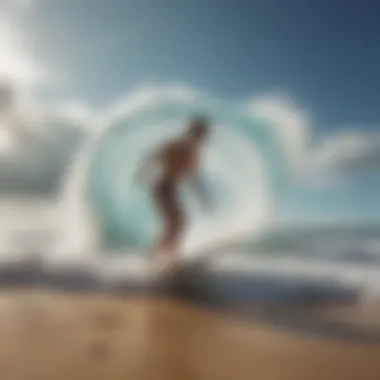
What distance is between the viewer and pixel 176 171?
1.45m

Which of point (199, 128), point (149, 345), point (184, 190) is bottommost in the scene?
point (149, 345)

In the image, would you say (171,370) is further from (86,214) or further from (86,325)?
(86,214)

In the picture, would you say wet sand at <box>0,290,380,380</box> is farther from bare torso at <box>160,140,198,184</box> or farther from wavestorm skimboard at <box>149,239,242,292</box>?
bare torso at <box>160,140,198,184</box>

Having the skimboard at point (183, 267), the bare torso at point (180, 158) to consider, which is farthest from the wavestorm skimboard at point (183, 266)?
the bare torso at point (180, 158)

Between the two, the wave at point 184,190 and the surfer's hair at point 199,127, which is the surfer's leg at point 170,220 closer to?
the wave at point 184,190

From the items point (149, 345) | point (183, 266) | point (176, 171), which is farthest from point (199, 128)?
point (149, 345)

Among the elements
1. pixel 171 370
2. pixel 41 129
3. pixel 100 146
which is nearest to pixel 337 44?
pixel 100 146

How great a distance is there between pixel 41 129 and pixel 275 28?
21.0 inches

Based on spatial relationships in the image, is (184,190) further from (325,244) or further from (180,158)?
(325,244)

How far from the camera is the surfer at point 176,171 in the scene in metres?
1.43

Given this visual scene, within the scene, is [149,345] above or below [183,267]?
below

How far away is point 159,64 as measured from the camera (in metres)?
1.47

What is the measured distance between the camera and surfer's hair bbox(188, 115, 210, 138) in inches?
57.4

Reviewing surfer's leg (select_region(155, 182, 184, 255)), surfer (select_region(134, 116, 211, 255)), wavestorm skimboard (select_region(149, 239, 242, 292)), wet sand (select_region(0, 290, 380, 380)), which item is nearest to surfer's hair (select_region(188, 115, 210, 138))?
surfer (select_region(134, 116, 211, 255))
